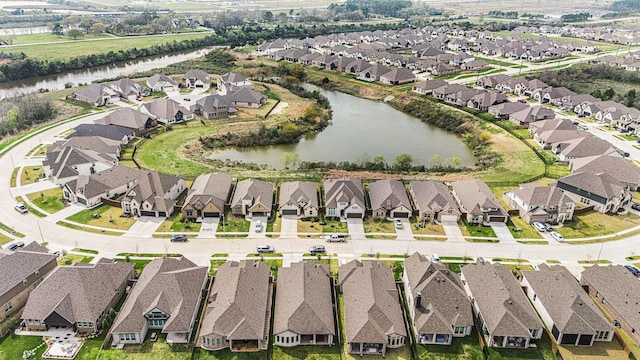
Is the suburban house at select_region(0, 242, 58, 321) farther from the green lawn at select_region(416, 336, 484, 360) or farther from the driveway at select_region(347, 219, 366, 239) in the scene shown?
the green lawn at select_region(416, 336, 484, 360)

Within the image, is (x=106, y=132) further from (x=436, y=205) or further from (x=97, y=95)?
(x=436, y=205)

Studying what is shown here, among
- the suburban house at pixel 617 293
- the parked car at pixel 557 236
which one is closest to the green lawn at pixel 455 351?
the suburban house at pixel 617 293

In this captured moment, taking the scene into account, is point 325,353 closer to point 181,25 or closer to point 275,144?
point 275,144

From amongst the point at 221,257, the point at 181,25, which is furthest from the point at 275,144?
the point at 181,25

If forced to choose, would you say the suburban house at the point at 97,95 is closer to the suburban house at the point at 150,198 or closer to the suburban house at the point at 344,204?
the suburban house at the point at 150,198

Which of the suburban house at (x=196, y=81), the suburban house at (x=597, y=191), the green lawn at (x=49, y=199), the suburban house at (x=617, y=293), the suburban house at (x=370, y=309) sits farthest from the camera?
the suburban house at (x=196, y=81)

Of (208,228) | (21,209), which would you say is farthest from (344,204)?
(21,209)
